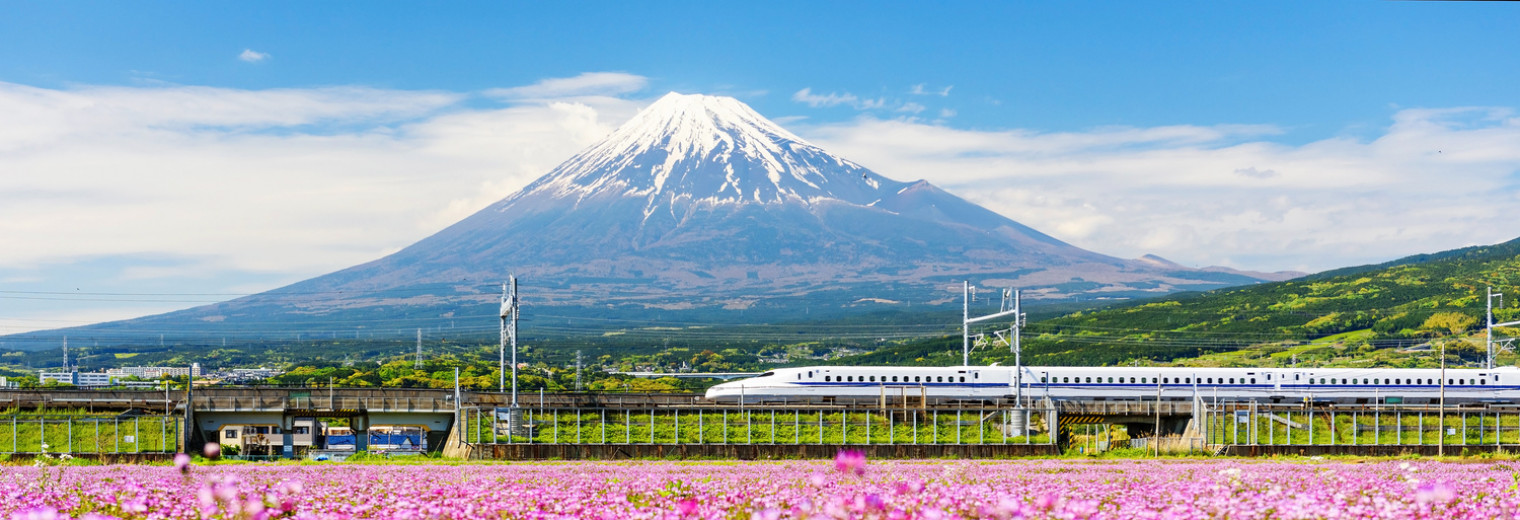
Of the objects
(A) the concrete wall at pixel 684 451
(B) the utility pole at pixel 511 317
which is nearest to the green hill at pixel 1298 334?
(B) the utility pole at pixel 511 317

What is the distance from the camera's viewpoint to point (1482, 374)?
70000 mm

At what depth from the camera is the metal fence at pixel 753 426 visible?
5081cm

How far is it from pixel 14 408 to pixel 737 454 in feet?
92.3

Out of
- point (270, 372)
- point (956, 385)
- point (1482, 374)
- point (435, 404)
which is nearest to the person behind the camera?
point (435, 404)

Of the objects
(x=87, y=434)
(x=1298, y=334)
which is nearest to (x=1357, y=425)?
(x=87, y=434)

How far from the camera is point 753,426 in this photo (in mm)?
53469

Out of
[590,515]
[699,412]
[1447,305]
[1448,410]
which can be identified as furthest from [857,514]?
[1447,305]

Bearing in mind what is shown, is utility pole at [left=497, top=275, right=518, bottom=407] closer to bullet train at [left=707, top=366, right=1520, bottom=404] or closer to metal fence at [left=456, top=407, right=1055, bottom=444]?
Result: metal fence at [left=456, top=407, right=1055, bottom=444]

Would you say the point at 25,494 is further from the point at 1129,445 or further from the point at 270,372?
the point at 270,372

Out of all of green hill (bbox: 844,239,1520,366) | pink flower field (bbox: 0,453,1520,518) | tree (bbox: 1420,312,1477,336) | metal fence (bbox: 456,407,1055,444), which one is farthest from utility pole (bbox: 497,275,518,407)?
tree (bbox: 1420,312,1477,336)

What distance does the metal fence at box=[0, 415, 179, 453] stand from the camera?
48188mm

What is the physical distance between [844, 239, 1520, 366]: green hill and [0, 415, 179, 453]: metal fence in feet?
278

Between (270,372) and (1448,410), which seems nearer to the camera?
(1448,410)

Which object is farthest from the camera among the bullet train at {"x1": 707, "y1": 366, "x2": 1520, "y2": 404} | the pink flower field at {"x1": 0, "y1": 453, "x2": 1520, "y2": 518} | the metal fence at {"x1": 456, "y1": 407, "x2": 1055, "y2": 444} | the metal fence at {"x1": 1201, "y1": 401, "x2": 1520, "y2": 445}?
the bullet train at {"x1": 707, "y1": 366, "x2": 1520, "y2": 404}
